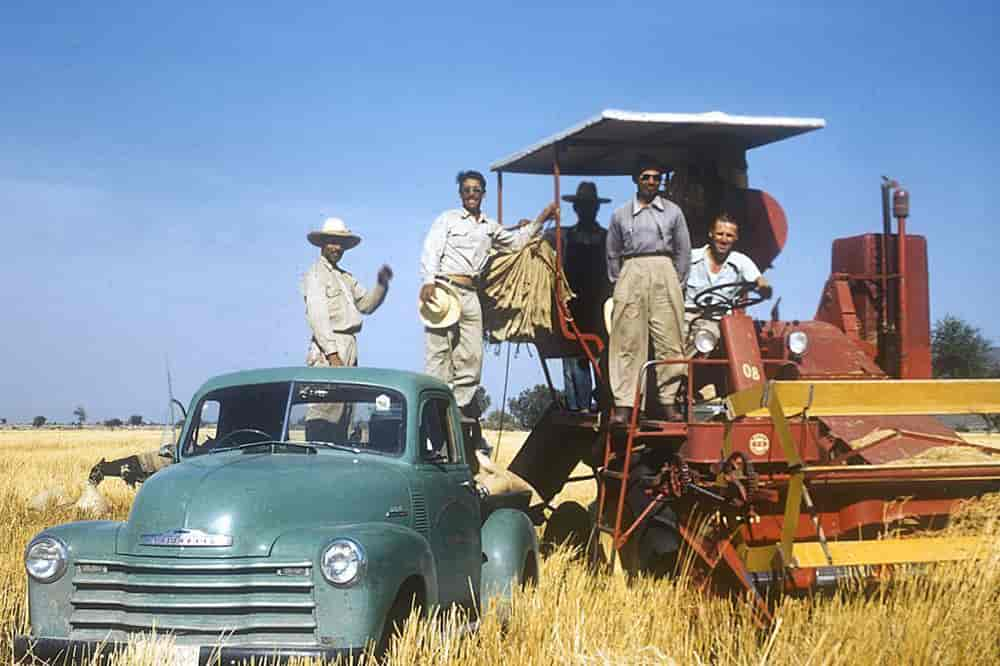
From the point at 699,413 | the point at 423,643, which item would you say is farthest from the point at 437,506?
the point at 699,413

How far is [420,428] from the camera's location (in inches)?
285

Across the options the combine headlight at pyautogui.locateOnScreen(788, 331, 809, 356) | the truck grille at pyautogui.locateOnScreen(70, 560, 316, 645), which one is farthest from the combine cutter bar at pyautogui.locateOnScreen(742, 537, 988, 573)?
the truck grille at pyautogui.locateOnScreen(70, 560, 316, 645)

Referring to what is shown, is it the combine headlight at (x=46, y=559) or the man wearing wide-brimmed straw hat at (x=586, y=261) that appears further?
the man wearing wide-brimmed straw hat at (x=586, y=261)

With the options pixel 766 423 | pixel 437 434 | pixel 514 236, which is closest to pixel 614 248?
pixel 514 236

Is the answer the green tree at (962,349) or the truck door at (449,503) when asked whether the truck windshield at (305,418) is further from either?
the green tree at (962,349)

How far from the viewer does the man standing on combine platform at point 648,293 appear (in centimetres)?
978

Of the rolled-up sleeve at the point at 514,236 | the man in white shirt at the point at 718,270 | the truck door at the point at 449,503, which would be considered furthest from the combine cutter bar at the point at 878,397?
the rolled-up sleeve at the point at 514,236

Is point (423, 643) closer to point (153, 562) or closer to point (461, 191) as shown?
point (153, 562)

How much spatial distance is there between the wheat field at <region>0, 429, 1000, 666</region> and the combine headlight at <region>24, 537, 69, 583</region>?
48cm

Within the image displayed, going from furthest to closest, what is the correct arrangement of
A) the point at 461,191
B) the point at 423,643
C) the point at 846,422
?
the point at 461,191 → the point at 846,422 → the point at 423,643

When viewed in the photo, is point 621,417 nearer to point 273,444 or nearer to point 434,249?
point 434,249

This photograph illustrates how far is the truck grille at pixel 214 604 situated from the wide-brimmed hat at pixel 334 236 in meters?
5.67

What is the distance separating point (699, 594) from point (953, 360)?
1822cm

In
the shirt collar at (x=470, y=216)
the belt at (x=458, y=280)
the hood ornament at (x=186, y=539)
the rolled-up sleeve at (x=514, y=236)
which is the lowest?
the hood ornament at (x=186, y=539)
